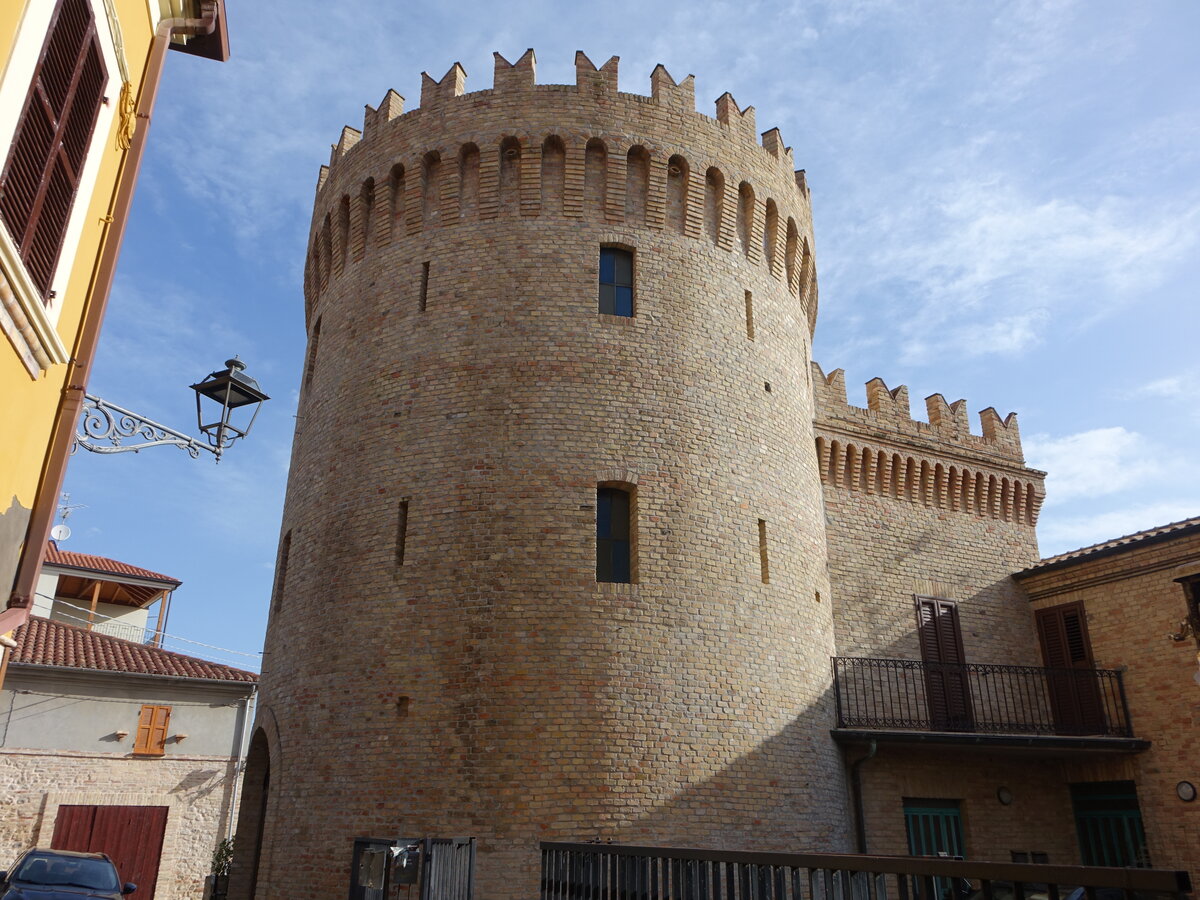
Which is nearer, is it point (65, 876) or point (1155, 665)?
point (65, 876)

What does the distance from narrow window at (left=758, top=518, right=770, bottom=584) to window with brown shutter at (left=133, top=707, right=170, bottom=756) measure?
15909 millimetres

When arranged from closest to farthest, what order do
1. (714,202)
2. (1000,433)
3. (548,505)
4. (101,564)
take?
(548,505)
(714,202)
(1000,433)
(101,564)

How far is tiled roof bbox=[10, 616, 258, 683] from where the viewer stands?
2148cm

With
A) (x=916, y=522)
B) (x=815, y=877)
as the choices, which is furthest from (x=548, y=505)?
(x=916, y=522)

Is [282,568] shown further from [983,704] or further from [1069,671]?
[1069,671]

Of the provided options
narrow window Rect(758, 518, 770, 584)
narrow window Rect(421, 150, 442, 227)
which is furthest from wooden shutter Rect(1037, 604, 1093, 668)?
narrow window Rect(421, 150, 442, 227)

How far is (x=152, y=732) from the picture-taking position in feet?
72.1

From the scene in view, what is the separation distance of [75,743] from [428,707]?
13360 mm

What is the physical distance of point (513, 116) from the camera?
15.5m

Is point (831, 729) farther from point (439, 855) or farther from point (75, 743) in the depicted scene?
point (75, 743)

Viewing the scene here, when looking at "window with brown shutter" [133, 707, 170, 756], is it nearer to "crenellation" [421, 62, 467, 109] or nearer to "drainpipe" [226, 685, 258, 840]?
"drainpipe" [226, 685, 258, 840]

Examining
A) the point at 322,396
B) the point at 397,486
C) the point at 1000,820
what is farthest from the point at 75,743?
the point at 1000,820

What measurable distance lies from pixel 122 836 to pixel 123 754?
1.77m

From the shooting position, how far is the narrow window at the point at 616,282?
48.6 feet
